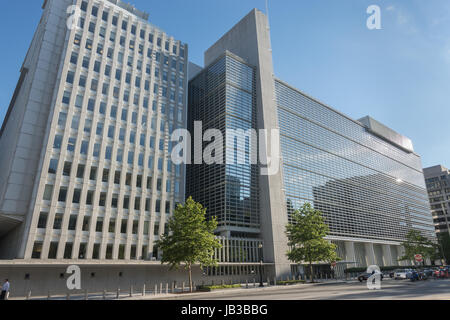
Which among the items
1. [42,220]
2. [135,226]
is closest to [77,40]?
[42,220]

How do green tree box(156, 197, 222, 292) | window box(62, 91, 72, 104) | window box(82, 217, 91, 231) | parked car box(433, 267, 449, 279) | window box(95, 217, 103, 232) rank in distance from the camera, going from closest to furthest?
green tree box(156, 197, 222, 292), window box(82, 217, 91, 231), window box(95, 217, 103, 232), window box(62, 91, 72, 104), parked car box(433, 267, 449, 279)

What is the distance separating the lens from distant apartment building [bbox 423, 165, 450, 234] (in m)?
138

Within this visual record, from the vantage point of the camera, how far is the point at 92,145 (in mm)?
43562

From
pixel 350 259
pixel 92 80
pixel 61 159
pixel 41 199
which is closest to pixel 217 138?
pixel 92 80

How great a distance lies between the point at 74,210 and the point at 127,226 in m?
7.56

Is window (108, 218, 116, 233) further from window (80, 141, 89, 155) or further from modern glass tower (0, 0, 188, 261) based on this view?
window (80, 141, 89, 155)

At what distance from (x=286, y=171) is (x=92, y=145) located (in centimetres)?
4000

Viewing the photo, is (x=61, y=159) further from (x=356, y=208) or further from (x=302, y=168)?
(x=356, y=208)

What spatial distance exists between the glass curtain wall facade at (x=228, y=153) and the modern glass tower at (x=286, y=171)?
0.67ft

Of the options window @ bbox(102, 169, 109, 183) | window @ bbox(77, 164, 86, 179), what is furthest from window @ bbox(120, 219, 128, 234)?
window @ bbox(77, 164, 86, 179)

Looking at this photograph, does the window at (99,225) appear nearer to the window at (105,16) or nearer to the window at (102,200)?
the window at (102,200)

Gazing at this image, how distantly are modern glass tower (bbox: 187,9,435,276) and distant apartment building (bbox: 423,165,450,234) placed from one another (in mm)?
47615

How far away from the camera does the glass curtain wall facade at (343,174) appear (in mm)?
70188
